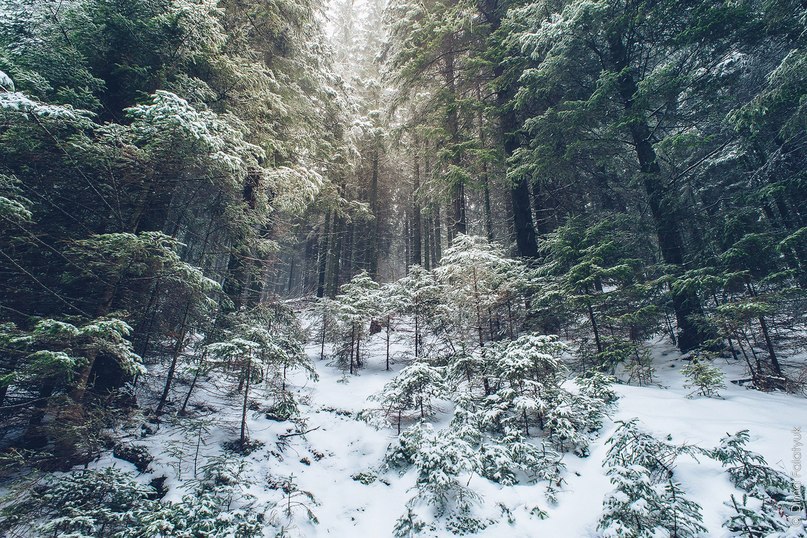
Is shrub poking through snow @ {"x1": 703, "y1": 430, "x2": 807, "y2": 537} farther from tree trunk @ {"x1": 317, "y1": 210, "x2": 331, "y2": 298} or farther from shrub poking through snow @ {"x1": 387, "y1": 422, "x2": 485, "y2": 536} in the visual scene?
tree trunk @ {"x1": 317, "y1": 210, "x2": 331, "y2": 298}

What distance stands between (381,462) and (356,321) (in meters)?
4.61

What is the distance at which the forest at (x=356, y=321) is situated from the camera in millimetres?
4156

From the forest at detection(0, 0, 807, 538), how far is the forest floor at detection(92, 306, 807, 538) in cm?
4

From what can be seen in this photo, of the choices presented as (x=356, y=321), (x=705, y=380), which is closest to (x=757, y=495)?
→ (x=705, y=380)

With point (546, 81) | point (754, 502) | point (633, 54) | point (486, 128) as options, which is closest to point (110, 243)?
point (754, 502)

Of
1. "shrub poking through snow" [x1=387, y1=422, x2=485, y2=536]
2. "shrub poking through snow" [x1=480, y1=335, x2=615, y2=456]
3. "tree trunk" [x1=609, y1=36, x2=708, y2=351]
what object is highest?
"tree trunk" [x1=609, y1=36, x2=708, y2=351]

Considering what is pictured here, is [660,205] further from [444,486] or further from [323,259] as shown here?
[323,259]

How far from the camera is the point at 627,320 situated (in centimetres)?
747

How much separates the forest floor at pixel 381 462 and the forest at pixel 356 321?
44 mm

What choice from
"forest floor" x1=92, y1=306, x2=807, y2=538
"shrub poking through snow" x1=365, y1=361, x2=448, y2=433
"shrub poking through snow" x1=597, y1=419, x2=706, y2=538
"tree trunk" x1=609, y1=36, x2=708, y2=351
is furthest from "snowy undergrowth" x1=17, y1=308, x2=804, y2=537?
"tree trunk" x1=609, y1=36, x2=708, y2=351

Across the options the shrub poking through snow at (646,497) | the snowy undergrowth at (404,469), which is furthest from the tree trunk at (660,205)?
the shrub poking through snow at (646,497)

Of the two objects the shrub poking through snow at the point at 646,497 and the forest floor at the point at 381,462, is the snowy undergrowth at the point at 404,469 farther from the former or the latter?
the shrub poking through snow at the point at 646,497

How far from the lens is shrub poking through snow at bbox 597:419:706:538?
3594 mm

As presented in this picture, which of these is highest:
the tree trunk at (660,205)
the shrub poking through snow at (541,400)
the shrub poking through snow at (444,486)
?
the tree trunk at (660,205)
